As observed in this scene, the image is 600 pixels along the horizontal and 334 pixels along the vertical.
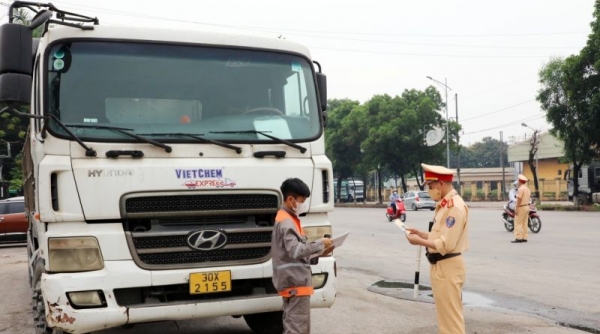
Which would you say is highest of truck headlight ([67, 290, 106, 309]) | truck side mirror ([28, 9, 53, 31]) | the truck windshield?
truck side mirror ([28, 9, 53, 31])

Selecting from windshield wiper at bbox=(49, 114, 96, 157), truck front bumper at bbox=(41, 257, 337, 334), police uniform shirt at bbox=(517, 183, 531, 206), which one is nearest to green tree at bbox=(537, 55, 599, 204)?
police uniform shirt at bbox=(517, 183, 531, 206)

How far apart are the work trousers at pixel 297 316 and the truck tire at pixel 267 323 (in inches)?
58.9

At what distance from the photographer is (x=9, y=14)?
584 centimetres

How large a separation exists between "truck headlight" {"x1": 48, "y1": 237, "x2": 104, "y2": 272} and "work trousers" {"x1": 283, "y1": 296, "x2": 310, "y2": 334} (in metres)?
1.47

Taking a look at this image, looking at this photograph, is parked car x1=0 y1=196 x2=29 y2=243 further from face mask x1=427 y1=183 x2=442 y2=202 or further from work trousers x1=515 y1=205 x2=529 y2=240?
face mask x1=427 y1=183 x2=442 y2=202

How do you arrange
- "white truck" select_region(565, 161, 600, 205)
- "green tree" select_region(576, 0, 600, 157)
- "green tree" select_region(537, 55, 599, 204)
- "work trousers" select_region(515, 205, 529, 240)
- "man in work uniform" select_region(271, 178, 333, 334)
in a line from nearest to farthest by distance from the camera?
"man in work uniform" select_region(271, 178, 333, 334), "work trousers" select_region(515, 205, 529, 240), "green tree" select_region(576, 0, 600, 157), "green tree" select_region(537, 55, 599, 204), "white truck" select_region(565, 161, 600, 205)

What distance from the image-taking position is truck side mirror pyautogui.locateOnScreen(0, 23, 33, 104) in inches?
209

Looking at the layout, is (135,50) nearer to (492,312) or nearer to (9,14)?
(9,14)

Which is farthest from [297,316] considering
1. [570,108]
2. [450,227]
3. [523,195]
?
[570,108]

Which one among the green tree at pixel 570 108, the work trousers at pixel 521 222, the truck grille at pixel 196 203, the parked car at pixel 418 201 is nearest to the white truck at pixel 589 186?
the green tree at pixel 570 108

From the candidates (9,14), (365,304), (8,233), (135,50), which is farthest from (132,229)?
(8,233)

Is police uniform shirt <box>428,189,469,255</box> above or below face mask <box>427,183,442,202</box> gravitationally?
below

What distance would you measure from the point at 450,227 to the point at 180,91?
255 cm

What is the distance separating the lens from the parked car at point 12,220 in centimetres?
2061
